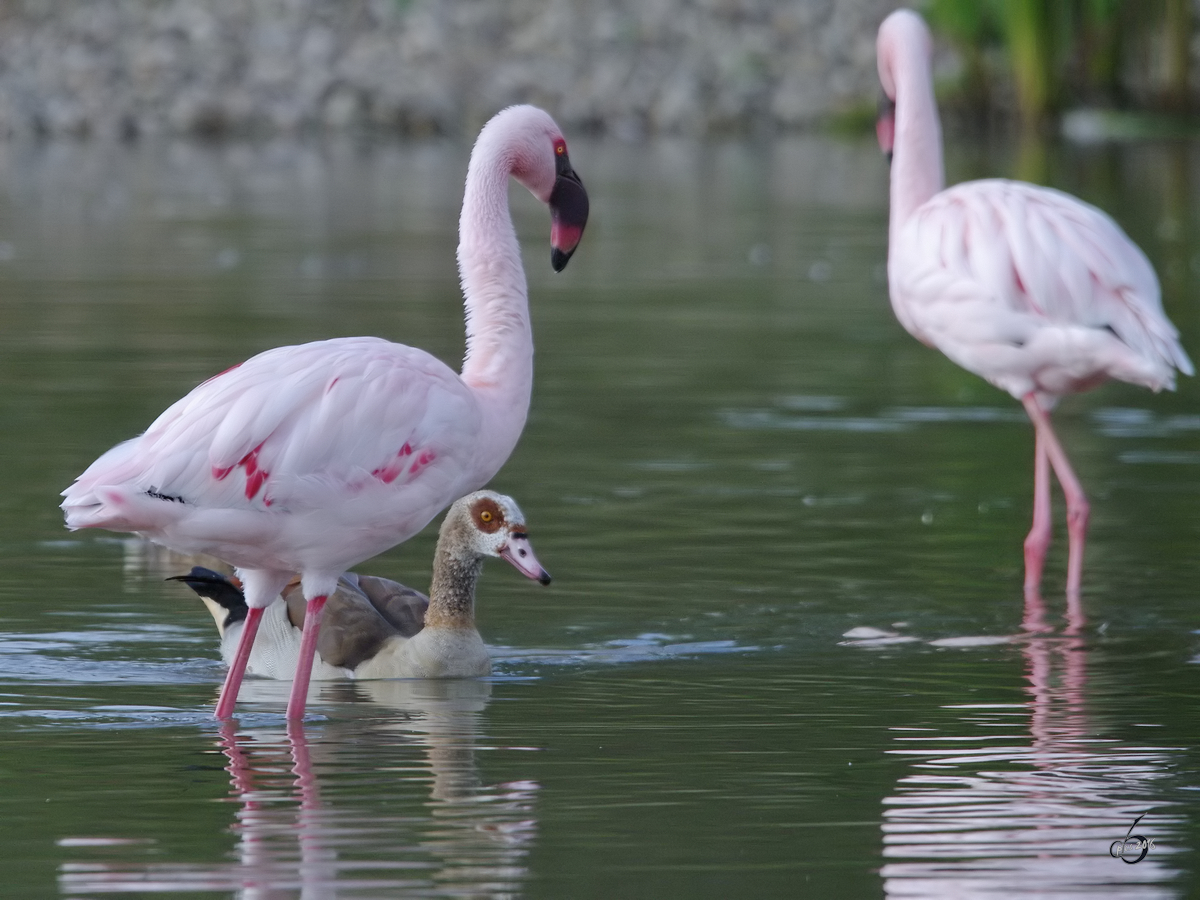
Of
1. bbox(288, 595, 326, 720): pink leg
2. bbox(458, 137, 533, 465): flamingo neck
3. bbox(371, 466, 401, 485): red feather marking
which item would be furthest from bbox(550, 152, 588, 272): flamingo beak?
bbox(288, 595, 326, 720): pink leg

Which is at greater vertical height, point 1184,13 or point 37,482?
point 1184,13

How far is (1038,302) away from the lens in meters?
8.96

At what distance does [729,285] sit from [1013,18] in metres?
18.4

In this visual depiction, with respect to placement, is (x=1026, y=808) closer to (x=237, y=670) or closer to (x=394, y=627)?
(x=237, y=670)

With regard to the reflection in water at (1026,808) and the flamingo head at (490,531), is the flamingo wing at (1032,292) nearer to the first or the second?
the reflection in water at (1026,808)

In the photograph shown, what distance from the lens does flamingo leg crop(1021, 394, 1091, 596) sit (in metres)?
8.59

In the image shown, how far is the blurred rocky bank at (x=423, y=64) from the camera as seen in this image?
38.5 meters

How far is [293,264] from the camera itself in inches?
742

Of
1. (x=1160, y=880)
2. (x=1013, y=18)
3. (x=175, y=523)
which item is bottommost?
(x=1160, y=880)

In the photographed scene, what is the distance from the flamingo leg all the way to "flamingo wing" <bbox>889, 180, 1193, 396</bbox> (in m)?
0.13

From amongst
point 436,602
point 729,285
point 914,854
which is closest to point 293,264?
point 729,285

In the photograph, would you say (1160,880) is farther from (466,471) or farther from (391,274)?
(391,274)
